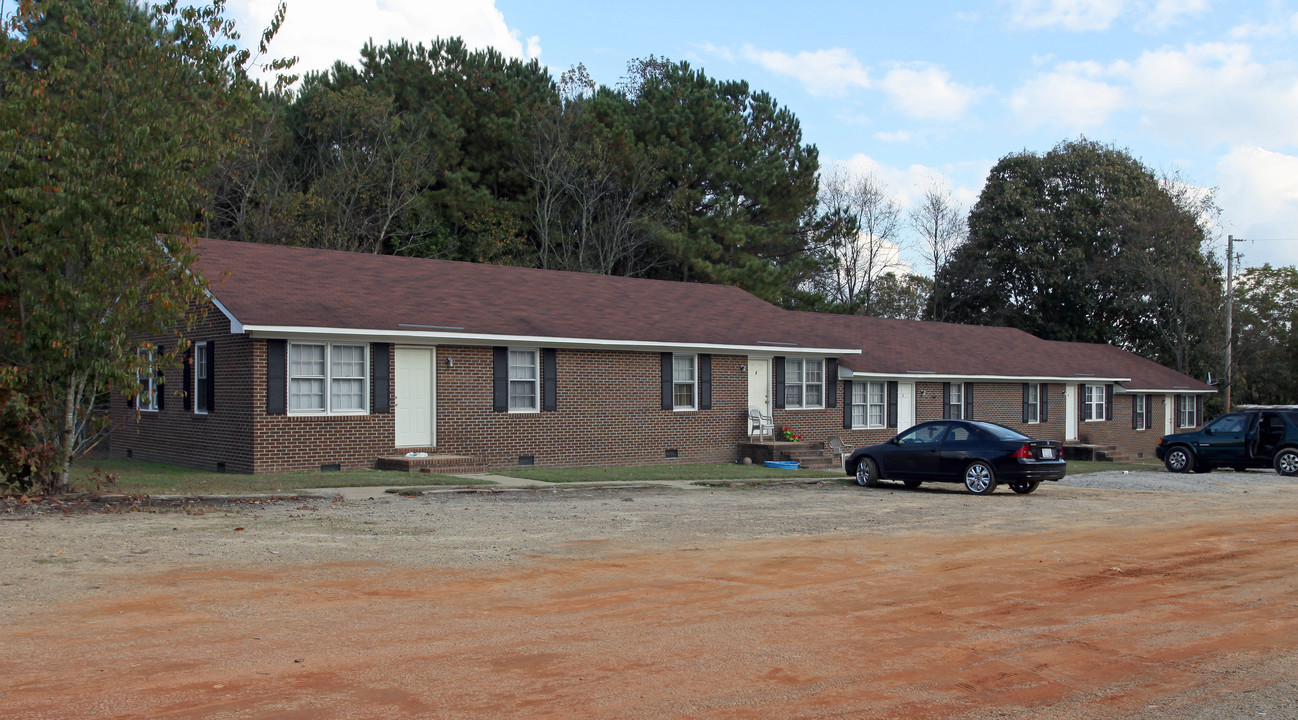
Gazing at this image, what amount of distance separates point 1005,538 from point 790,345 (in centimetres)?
1576

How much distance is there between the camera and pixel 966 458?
19.4 meters

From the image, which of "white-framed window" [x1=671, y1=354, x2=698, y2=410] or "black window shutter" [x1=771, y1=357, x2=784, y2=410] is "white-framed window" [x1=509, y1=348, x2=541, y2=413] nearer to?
"white-framed window" [x1=671, y1=354, x2=698, y2=410]

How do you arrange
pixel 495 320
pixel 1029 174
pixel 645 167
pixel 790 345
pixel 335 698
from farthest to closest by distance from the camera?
pixel 1029 174 → pixel 645 167 → pixel 790 345 → pixel 495 320 → pixel 335 698

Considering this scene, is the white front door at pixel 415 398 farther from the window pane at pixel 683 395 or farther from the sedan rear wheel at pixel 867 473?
the sedan rear wheel at pixel 867 473

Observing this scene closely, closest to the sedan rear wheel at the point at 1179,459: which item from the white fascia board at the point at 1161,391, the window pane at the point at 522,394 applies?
the white fascia board at the point at 1161,391

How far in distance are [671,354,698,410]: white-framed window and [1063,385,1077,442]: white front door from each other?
58.6 ft

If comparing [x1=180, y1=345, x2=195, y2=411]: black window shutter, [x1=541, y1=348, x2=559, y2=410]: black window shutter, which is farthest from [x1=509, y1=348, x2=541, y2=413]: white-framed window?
[x1=180, y1=345, x2=195, y2=411]: black window shutter

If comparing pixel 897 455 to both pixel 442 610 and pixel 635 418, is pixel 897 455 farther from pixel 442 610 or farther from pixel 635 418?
pixel 442 610

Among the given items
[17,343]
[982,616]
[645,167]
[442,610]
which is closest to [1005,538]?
[982,616]

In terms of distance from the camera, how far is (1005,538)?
505 inches

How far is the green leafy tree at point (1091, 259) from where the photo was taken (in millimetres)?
50031

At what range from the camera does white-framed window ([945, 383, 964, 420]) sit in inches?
1351

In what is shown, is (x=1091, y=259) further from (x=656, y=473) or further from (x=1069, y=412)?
(x=656, y=473)

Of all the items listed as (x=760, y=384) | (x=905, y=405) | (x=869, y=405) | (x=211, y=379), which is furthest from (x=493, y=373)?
(x=905, y=405)
